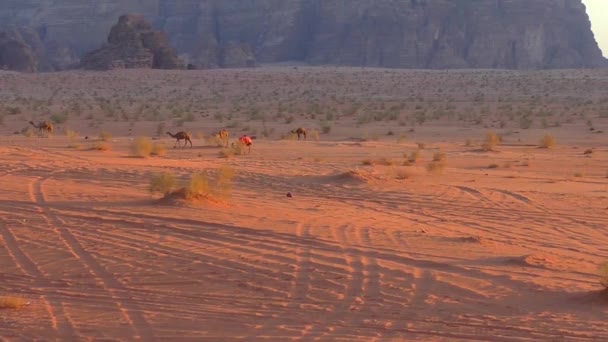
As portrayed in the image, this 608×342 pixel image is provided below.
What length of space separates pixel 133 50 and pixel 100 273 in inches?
2540

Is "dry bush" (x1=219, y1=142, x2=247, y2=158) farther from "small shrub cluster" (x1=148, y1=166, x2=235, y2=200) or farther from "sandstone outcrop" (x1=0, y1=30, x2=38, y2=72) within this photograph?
"sandstone outcrop" (x1=0, y1=30, x2=38, y2=72)

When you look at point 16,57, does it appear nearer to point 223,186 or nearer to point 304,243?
point 223,186

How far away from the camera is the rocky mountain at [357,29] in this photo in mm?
100688

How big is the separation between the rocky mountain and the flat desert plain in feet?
251

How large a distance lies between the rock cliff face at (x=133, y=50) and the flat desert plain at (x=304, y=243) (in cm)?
4640

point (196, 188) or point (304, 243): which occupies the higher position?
point (196, 188)

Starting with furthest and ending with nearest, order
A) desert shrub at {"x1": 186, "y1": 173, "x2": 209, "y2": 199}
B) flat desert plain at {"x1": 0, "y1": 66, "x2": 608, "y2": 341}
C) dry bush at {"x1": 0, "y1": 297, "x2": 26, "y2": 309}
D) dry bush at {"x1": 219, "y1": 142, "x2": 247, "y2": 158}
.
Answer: dry bush at {"x1": 219, "y1": 142, "x2": 247, "y2": 158}
desert shrub at {"x1": 186, "y1": 173, "x2": 209, "y2": 199}
dry bush at {"x1": 0, "y1": 297, "x2": 26, "y2": 309}
flat desert plain at {"x1": 0, "y1": 66, "x2": 608, "y2": 341}

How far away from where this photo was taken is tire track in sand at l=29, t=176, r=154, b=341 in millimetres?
7059

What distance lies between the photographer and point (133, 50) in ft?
234

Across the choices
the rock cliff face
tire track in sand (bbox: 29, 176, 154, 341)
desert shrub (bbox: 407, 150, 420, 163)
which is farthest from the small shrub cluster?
the rock cliff face

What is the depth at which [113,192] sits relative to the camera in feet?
43.3

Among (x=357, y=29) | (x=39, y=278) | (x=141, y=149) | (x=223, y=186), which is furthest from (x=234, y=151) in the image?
(x=357, y=29)

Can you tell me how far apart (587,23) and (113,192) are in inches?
4229

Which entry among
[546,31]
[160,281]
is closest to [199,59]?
[546,31]
